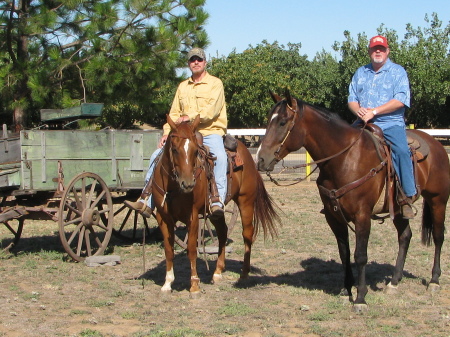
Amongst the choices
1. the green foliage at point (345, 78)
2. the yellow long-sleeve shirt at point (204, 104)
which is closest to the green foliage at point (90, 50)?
the yellow long-sleeve shirt at point (204, 104)

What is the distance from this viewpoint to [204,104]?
7.12m

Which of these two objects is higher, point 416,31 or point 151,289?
point 416,31

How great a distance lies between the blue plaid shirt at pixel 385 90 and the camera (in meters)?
6.56

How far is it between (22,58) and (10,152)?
15.1ft

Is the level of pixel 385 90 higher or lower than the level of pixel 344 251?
higher

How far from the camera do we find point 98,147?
9086mm

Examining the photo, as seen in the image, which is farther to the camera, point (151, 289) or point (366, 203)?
point (151, 289)

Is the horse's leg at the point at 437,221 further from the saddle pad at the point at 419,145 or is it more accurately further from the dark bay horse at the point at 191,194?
the dark bay horse at the point at 191,194

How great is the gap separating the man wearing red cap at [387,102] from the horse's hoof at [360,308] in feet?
3.58

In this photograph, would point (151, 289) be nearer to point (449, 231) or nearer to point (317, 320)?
point (317, 320)

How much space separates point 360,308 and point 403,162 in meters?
1.56

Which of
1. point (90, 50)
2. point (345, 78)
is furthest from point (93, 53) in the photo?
point (345, 78)

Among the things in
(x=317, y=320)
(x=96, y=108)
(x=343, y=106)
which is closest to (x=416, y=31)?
(x=343, y=106)

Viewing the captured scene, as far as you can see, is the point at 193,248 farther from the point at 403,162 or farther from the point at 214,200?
the point at 403,162
